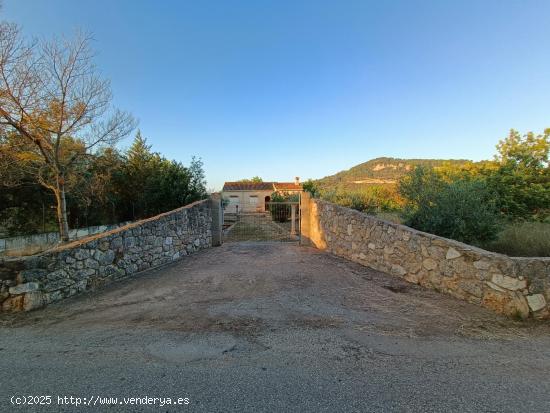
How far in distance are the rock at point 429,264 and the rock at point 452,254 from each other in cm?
30

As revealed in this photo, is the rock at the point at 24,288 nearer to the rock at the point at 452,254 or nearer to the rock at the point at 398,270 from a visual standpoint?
the rock at the point at 398,270

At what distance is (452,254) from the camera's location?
176 inches

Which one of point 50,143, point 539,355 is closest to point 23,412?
point 539,355

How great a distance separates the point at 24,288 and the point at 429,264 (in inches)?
285

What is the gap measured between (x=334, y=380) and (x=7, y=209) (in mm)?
16545

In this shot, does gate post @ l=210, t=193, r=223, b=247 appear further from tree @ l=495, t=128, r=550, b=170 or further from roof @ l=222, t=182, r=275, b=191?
roof @ l=222, t=182, r=275, b=191

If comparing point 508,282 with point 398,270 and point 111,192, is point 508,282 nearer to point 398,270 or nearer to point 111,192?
point 398,270

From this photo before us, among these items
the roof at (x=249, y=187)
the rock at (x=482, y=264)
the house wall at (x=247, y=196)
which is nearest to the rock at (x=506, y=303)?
the rock at (x=482, y=264)

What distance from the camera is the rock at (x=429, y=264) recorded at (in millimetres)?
4812

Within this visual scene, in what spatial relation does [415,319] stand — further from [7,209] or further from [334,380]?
[7,209]

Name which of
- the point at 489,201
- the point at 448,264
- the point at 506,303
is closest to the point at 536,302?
the point at 506,303

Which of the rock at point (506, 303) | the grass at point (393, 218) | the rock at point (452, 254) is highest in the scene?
the grass at point (393, 218)

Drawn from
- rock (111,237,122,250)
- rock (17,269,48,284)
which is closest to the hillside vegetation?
rock (111,237,122,250)

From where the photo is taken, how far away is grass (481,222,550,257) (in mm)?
6188
